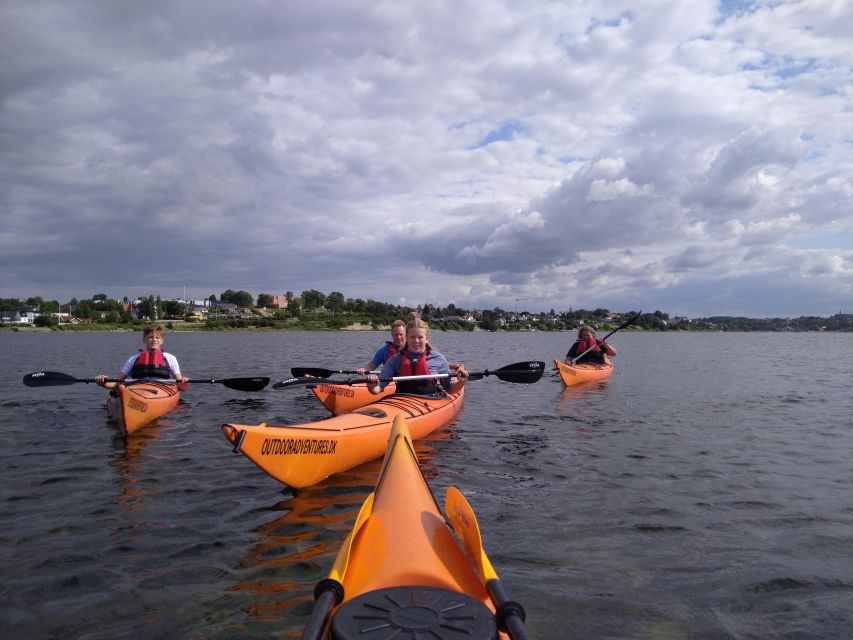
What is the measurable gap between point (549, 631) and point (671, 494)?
3.48m

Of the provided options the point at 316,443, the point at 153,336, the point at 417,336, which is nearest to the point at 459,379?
the point at 417,336

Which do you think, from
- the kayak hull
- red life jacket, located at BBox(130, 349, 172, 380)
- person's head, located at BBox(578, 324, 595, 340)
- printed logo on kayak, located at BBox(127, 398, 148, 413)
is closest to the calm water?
printed logo on kayak, located at BBox(127, 398, 148, 413)

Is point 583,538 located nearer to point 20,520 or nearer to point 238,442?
point 238,442

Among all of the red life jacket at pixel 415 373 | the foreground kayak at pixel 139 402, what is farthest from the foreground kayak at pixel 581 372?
the foreground kayak at pixel 139 402

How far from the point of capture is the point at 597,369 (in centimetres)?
1789

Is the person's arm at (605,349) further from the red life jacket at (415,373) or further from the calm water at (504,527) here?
the red life jacket at (415,373)

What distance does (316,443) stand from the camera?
6.13m

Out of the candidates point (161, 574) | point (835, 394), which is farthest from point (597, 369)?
point (161, 574)

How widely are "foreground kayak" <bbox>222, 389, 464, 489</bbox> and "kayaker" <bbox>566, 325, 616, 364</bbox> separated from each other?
1087cm

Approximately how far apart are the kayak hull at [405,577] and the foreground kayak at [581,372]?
12.5 meters

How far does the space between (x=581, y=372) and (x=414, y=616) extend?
49.7 feet

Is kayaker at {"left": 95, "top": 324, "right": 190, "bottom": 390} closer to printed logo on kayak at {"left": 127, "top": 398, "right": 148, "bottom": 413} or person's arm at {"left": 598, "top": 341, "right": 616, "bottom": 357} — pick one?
printed logo on kayak at {"left": 127, "top": 398, "right": 148, "bottom": 413}

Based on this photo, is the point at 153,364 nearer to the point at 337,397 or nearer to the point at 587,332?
the point at 337,397

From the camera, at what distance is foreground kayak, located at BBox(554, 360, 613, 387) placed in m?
16.0
